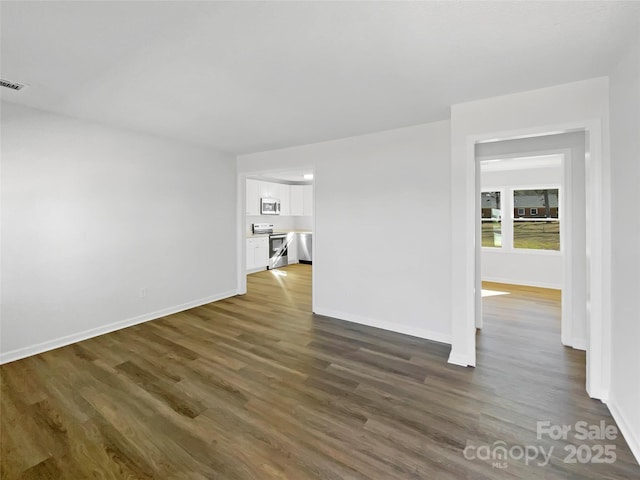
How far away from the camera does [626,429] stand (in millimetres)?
1856

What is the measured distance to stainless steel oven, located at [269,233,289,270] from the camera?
8008 millimetres

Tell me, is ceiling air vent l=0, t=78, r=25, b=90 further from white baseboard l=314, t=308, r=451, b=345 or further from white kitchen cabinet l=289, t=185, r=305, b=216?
white kitchen cabinet l=289, t=185, r=305, b=216

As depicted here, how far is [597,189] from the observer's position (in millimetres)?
2201

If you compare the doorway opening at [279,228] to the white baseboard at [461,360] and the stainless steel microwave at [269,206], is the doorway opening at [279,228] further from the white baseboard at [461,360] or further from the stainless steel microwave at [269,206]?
the white baseboard at [461,360]

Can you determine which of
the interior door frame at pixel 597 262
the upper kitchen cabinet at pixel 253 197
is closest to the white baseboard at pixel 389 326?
the interior door frame at pixel 597 262

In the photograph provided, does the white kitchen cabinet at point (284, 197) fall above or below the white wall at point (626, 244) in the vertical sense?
above

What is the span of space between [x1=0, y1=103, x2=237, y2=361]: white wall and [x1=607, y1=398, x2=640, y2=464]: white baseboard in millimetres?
4855

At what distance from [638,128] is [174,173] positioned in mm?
4802

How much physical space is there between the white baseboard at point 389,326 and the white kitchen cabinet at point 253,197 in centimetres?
411

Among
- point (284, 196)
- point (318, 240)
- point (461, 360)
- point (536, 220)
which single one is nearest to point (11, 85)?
point (318, 240)

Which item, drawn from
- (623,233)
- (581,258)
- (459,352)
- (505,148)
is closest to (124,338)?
(459,352)

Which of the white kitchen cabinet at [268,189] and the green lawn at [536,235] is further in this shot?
the white kitchen cabinet at [268,189]

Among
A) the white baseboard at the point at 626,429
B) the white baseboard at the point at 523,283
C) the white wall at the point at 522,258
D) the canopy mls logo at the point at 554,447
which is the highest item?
the white wall at the point at 522,258

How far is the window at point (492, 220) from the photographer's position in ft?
21.8
